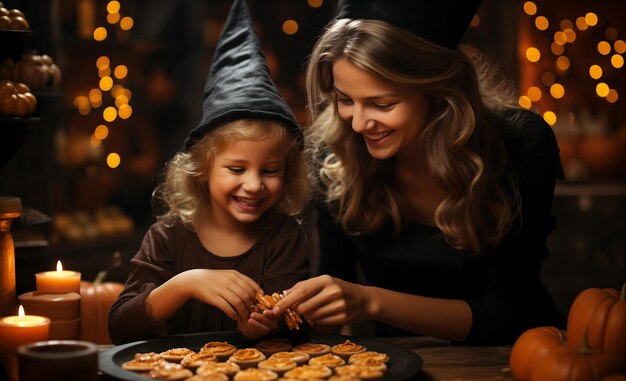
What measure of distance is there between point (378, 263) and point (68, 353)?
1285mm

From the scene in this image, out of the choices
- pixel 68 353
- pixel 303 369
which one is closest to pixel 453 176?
pixel 303 369

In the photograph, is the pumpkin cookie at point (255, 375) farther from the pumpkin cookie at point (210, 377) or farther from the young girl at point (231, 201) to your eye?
the young girl at point (231, 201)

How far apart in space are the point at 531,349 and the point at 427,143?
857 mm

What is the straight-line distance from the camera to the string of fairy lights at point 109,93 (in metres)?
5.26

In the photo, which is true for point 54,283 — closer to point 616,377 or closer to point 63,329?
point 63,329

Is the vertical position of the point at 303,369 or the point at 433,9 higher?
the point at 433,9

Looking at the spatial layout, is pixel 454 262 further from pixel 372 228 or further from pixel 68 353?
pixel 68 353

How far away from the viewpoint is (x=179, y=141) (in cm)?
562

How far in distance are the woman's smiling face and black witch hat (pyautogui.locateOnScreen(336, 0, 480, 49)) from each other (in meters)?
0.16

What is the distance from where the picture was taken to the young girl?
7.07ft

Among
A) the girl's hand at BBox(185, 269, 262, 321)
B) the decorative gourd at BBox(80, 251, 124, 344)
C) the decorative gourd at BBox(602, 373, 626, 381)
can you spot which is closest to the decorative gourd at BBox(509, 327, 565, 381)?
the decorative gourd at BBox(602, 373, 626, 381)

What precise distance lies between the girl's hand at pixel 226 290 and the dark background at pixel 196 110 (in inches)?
110

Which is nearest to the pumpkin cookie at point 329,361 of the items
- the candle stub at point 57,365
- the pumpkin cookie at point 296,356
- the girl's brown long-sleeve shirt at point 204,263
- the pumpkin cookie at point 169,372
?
the pumpkin cookie at point 296,356

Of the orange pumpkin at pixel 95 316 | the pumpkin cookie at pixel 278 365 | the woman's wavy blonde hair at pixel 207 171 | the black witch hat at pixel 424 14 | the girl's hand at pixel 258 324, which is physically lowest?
the orange pumpkin at pixel 95 316
